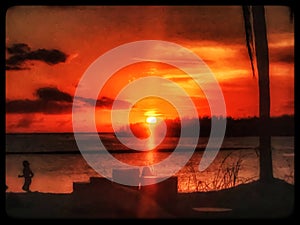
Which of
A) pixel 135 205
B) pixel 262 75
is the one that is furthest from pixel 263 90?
pixel 135 205

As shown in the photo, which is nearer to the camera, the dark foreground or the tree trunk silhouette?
the dark foreground

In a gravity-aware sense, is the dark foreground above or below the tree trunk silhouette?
below

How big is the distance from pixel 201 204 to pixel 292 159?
4.26ft

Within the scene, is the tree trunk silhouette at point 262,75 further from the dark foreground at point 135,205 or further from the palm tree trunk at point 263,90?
the dark foreground at point 135,205

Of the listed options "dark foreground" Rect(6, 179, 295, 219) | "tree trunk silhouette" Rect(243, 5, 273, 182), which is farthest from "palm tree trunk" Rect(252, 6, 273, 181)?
"dark foreground" Rect(6, 179, 295, 219)

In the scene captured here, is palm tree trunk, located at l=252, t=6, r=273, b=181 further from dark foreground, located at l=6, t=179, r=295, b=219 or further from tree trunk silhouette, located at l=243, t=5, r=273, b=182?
dark foreground, located at l=6, t=179, r=295, b=219

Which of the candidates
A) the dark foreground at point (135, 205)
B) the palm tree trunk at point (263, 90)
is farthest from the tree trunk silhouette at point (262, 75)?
the dark foreground at point (135, 205)

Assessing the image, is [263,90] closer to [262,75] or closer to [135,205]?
[262,75]

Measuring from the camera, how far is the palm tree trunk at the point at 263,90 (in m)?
7.73

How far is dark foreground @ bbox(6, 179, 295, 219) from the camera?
4969mm

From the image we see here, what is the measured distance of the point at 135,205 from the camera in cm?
543

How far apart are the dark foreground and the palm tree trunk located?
1453 millimetres

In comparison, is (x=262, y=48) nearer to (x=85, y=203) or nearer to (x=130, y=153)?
(x=85, y=203)

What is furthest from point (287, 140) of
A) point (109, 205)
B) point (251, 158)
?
point (251, 158)
